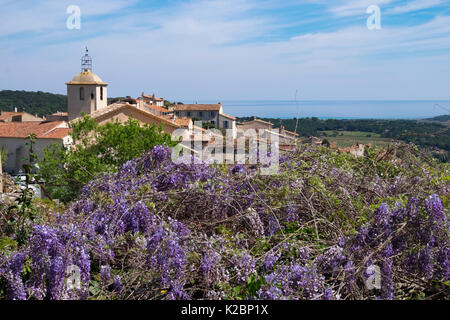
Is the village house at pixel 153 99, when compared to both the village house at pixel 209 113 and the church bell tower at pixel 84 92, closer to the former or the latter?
the village house at pixel 209 113

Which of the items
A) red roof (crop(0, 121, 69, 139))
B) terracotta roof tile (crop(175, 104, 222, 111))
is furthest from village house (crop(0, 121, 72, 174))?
terracotta roof tile (crop(175, 104, 222, 111))

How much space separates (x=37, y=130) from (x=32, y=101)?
2448 inches

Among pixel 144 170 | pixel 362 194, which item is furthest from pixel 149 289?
pixel 362 194

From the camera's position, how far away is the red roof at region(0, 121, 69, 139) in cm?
4084

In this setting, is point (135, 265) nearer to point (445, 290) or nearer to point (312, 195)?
point (312, 195)

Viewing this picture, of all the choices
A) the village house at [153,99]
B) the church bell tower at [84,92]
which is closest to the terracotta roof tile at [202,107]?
the village house at [153,99]

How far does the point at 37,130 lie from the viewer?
140 ft

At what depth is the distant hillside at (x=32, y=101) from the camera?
9206cm

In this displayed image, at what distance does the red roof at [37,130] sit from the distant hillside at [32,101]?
44.5m

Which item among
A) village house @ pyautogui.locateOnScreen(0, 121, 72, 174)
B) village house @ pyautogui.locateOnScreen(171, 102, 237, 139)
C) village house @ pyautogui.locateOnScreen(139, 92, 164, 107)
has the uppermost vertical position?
village house @ pyautogui.locateOnScreen(139, 92, 164, 107)

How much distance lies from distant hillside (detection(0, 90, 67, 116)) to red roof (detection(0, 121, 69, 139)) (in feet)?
146

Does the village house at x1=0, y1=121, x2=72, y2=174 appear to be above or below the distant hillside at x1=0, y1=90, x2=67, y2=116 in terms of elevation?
below

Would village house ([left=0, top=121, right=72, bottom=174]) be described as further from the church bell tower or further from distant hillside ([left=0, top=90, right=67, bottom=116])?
distant hillside ([left=0, top=90, right=67, bottom=116])
